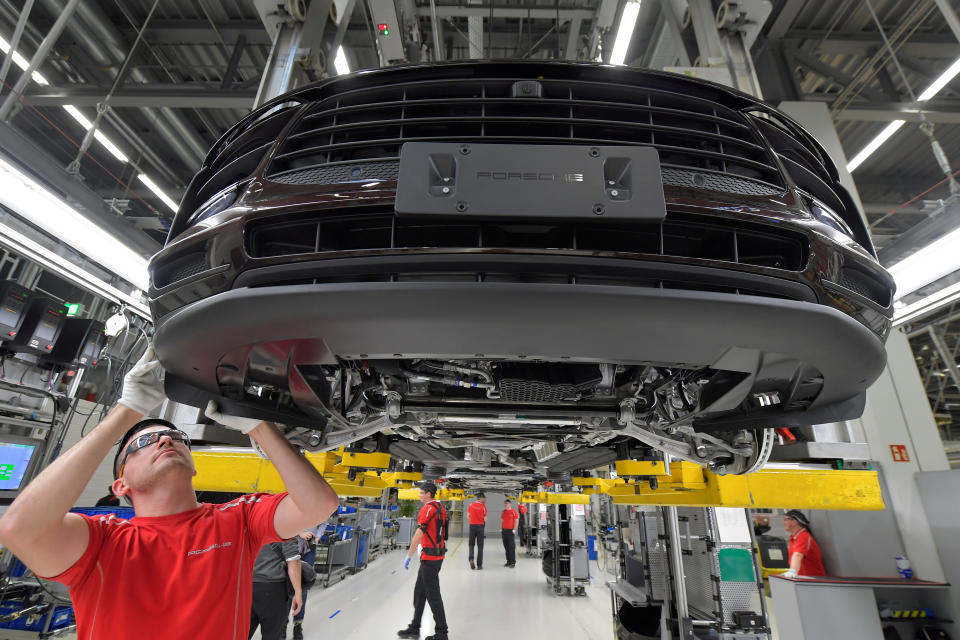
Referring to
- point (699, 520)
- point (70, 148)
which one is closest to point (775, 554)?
point (699, 520)

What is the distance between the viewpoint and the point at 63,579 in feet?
4.27

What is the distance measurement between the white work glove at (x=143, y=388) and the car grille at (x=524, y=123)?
748mm

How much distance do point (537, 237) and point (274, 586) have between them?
12.9 ft

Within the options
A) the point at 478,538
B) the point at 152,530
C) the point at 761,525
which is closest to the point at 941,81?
the point at 152,530

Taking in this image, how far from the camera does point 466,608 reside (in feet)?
22.6

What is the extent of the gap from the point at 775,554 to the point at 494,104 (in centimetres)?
1162

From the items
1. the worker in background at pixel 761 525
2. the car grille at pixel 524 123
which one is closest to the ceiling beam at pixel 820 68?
the car grille at pixel 524 123

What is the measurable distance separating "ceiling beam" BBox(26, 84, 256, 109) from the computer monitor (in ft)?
12.9

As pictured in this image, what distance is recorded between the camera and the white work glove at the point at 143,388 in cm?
135

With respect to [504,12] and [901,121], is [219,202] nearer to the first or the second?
[504,12]

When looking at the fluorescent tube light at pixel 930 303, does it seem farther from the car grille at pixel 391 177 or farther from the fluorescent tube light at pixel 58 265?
the fluorescent tube light at pixel 58 265

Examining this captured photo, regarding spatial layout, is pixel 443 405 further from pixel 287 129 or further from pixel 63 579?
pixel 63 579

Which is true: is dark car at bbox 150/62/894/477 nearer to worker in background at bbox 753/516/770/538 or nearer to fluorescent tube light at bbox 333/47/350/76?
fluorescent tube light at bbox 333/47/350/76

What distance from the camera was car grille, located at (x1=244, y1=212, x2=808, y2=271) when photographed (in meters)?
0.97
